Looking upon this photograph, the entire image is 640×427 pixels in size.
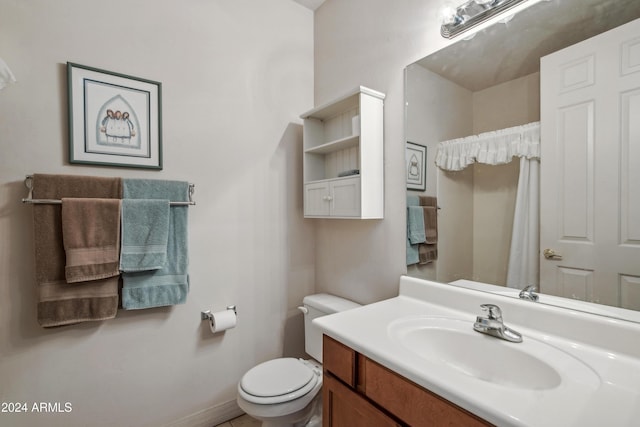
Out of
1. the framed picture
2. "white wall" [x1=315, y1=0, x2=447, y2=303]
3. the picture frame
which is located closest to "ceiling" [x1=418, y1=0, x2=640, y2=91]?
"white wall" [x1=315, y1=0, x2=447, y2=303]

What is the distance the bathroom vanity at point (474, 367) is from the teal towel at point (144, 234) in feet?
3.01

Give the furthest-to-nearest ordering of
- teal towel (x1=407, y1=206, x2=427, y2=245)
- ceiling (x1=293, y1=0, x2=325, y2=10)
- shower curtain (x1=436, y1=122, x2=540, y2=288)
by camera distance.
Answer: ceiling (x1=293, y1=0, x2=325, y2=10) < teal towel (x1=407, y1=206, x2=427, y2=245) < shower curtain (x1=436, y1=122, x2=540, y2=288)

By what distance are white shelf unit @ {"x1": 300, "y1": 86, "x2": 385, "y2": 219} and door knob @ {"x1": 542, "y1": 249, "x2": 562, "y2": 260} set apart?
0.73 meters

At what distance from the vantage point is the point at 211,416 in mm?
1679

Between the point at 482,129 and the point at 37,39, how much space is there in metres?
1.93

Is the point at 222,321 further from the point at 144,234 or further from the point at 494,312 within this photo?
the point at 494,312

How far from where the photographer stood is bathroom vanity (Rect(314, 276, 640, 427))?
632 millimetres

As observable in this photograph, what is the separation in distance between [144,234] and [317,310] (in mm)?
1035

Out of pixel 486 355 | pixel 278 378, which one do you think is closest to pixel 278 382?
pixel 278 378

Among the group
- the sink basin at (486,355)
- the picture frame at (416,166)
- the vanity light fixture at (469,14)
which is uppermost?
the vanity light fixture at (469,14)

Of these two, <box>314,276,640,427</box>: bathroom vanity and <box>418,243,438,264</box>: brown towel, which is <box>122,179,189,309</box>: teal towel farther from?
<box>418,243,438,264</box>: brown towel

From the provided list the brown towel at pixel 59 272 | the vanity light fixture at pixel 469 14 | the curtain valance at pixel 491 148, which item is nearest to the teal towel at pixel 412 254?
the curtain valance at pixel 491 148

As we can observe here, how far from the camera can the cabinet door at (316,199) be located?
1.70 metres

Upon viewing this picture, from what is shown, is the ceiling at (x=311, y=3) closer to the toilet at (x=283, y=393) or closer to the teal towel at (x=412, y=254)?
the teal towel at (x=412, y=254)
